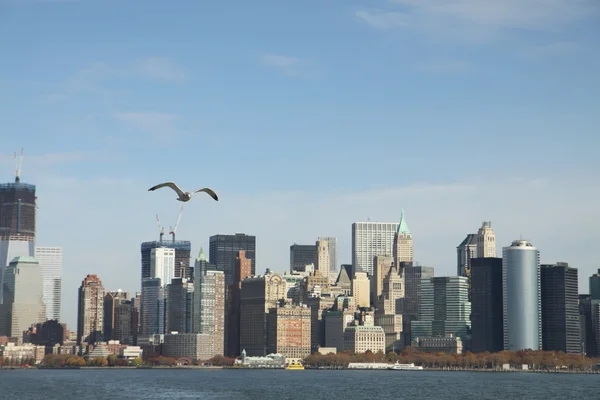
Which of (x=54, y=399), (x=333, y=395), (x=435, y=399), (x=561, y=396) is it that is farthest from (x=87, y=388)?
(x=561, y=396)

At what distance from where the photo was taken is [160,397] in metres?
161

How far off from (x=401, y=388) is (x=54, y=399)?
60172 millimetres

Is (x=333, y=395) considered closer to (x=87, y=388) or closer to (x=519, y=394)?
(x=519, y=394)

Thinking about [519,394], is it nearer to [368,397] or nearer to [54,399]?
[368,397]

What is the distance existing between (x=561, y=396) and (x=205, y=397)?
5262cm

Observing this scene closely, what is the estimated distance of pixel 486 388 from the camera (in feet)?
640

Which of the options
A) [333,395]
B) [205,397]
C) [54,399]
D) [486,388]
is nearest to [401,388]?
[486,388]

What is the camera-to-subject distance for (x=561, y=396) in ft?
568

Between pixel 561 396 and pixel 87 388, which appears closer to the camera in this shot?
pixel 561 396

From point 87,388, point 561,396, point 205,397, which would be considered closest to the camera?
point 205,397

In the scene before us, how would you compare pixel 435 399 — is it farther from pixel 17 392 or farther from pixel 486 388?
pixel 17 392

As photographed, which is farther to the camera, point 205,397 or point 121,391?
point 121,391

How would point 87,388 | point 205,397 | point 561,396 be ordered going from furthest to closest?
point 87,388
point 561,396
point 205,397

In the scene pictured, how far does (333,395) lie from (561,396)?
33.6 metres
